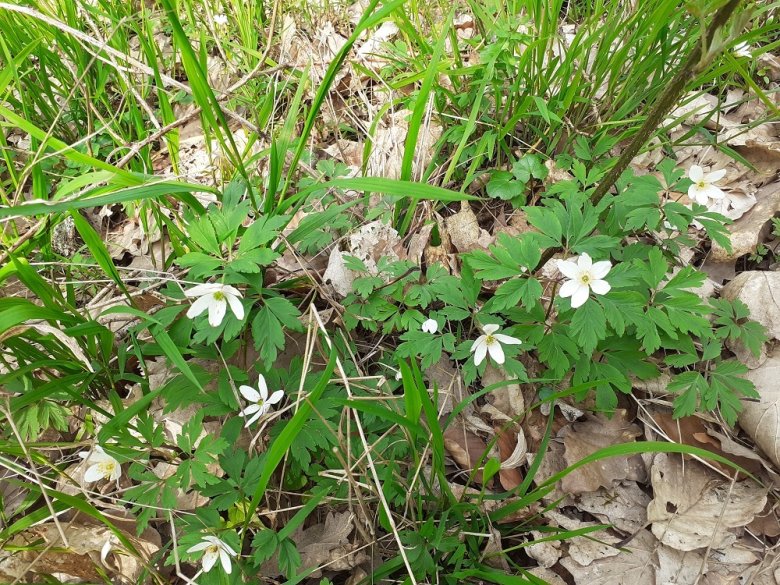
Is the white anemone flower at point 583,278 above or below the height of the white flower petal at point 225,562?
above

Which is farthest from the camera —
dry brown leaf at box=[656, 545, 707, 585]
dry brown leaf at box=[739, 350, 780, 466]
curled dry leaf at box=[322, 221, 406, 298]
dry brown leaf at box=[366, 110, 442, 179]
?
dry brown leaf at box=[366, 110, 442, 179]

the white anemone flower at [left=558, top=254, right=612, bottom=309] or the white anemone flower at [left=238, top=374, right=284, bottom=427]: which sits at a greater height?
the white anemone flower at [left=558, top=254, right=612, bottom=309]

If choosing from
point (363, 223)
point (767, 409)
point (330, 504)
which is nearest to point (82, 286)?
point (363, 223)

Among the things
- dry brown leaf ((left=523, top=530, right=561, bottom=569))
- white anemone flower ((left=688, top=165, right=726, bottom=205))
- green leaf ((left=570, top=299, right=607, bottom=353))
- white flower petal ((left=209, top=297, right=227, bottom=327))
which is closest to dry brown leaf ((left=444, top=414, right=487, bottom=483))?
dry brown leaf ((left=523, top=530, right=561, bottom=569))

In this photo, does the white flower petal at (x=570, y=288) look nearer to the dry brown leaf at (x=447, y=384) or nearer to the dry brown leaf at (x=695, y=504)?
the dry brown leaf at (x=447, y=384)

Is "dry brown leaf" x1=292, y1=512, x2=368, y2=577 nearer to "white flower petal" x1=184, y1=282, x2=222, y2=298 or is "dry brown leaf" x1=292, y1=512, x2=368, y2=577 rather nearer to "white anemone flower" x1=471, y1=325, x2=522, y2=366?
"white anemone flower" x1=471, y1=325, x2=522, y2=366

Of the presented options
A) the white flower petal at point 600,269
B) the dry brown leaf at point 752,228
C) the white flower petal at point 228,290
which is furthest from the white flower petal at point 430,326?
the dry brown leaf at point 752,228

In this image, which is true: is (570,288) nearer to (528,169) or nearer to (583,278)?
(583,278)
